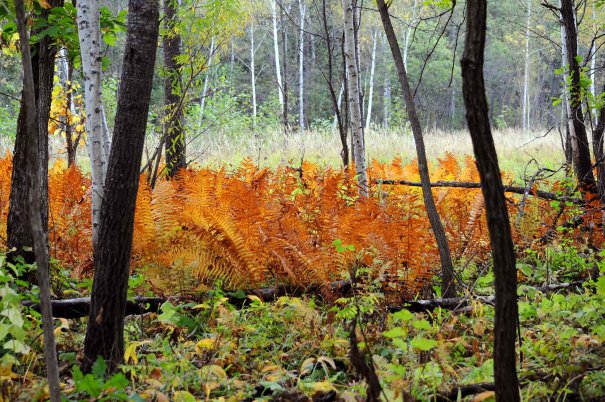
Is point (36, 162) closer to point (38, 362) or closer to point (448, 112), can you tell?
point (38, 362)

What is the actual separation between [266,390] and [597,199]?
4987 mm

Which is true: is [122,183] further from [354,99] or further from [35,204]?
[354,99]

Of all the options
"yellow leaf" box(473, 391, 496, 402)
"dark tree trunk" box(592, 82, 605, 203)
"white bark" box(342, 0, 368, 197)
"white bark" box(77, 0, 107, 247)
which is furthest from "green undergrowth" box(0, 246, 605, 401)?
"white bark" box(342, 0, 368, 197)

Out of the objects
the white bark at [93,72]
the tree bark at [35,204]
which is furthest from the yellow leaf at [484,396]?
the white bark at [93,72]

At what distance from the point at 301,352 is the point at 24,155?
2.51 metres

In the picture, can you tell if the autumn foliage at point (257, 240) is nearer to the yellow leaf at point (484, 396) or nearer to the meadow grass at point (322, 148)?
the yellow leaf at point (484, 396)

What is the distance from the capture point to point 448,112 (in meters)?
40.5

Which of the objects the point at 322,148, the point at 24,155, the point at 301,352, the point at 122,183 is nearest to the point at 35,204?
the point at 122,183

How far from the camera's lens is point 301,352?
3.14 m

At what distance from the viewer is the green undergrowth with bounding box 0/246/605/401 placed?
7.43 ft

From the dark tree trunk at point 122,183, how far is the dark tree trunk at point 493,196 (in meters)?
1.48

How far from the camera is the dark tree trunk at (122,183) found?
8.40ft

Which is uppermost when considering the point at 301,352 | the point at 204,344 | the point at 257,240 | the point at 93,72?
the point at 93,72

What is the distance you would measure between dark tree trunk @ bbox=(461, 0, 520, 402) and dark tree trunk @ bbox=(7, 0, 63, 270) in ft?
10.8
